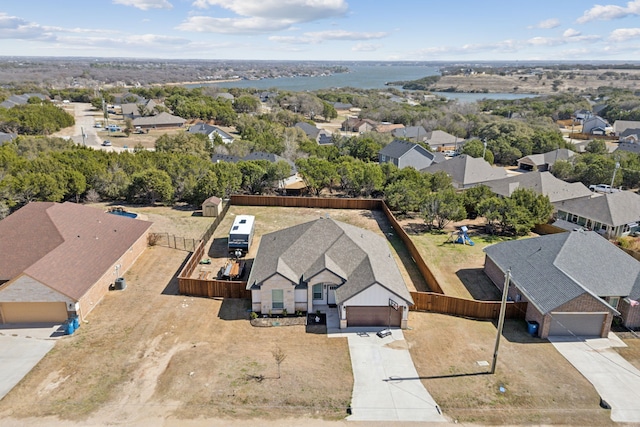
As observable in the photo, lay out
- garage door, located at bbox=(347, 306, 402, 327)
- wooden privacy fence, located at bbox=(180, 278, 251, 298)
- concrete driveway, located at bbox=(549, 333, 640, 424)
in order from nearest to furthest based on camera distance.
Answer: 1. concrete driveway, located at bbox=(549, 333, 640, 424)
2. garage door, located at bbox=(347, 306, 402, 327)
3. wooden privacy fence, located at bbox=(180, 278, 251, 298)

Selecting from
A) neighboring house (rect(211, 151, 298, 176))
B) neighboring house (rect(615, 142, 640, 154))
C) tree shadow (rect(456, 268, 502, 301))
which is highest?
neighboring house (rect(211, 151, 298, 176))

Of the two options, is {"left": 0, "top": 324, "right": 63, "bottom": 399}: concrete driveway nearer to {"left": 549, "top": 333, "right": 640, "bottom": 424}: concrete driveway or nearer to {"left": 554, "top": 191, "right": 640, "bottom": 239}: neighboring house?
{"left": 549, "top": 333, "right": 640, "bottom": 424}: concrete driveway

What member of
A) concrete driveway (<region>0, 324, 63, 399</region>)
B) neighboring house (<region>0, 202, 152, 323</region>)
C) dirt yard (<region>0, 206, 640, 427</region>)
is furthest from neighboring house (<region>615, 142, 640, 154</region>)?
concrete driveway (<region>0, 324, 63, 399</region>)

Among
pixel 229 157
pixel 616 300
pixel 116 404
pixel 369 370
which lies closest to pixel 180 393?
pixel 116 404

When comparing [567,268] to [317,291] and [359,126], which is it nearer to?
[317,291]

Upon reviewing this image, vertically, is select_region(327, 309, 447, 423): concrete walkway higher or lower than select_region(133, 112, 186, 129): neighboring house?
lower

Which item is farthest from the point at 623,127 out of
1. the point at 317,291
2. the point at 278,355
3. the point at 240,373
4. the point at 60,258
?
the point at 60,258

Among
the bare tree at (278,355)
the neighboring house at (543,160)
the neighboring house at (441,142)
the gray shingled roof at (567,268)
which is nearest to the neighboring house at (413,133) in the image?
the neighboring house at (441,142)
